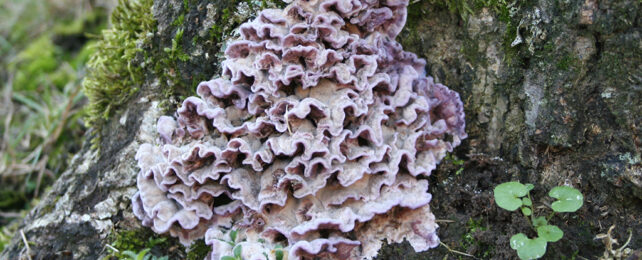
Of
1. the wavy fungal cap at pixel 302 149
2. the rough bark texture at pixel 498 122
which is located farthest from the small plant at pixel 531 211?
the wavy fungal cap at pixel 302 149

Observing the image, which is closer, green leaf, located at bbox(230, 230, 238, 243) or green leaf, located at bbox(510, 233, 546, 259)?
green leaf, located at bbox(510, 233, 546, 259)

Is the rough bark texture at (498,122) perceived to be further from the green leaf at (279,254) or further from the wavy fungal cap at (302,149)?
the green leaf at (279,254)

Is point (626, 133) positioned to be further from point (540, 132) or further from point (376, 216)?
point (376, 216)

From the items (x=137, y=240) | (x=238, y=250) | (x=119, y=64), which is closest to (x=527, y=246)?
(x=238, y=250)

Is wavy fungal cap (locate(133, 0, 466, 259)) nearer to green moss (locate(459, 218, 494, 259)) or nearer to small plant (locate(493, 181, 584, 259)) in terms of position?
green moss (locate(459, 218, 494, 259))

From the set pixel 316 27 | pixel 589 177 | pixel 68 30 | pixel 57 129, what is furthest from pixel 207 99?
pixel 68 30

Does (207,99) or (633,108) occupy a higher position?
(633,108)

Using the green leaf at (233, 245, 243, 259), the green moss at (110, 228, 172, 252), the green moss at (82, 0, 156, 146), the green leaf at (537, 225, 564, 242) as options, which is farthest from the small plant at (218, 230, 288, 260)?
the green moss at (82, 0, 156, 146)
